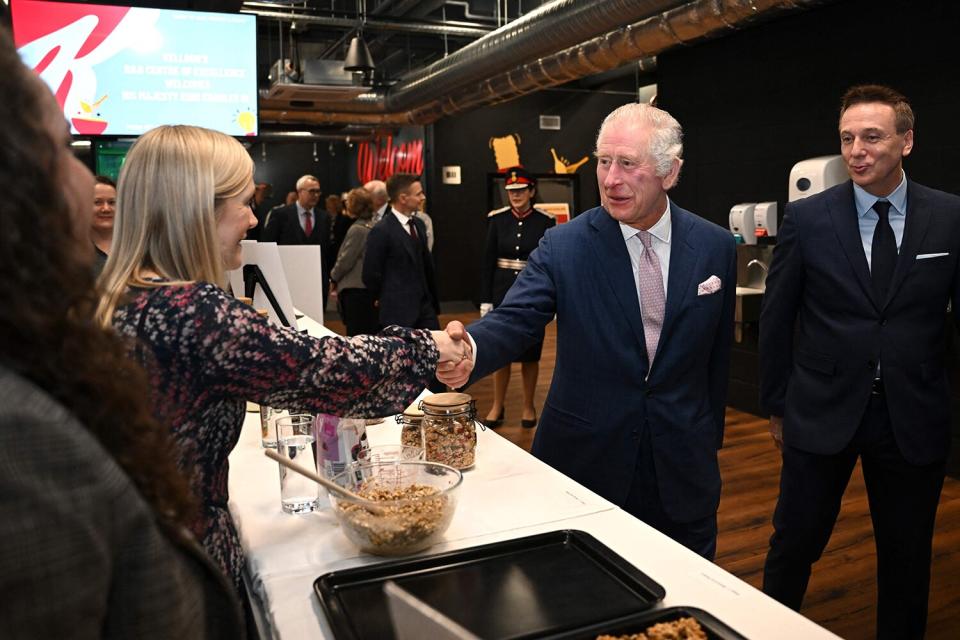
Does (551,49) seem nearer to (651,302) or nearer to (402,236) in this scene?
(402,236)

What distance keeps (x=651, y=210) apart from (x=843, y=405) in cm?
90

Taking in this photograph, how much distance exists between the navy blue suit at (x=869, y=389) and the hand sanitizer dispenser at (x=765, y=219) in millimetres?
3242

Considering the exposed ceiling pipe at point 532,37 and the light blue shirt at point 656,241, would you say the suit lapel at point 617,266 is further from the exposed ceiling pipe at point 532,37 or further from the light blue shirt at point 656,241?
the exposed ceiling pipe at point 532,37

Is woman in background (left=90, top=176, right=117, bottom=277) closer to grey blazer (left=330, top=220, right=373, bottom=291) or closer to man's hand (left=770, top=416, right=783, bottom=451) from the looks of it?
man's hand (left=770, top=416, right=783, bottom=451)

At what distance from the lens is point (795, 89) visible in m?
5.59

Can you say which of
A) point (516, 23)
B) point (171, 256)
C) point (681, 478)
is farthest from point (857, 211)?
point (516, 23)

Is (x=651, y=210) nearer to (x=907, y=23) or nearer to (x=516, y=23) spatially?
(x=907, y=23)

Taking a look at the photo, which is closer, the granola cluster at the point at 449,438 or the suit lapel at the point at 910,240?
the granola cluster at the point at 449,438

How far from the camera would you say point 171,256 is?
1322 millimetres

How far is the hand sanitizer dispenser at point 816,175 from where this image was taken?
5.01 meters

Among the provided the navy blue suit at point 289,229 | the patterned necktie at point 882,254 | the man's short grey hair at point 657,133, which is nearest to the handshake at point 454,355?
the man's short grey hair at point 657,133

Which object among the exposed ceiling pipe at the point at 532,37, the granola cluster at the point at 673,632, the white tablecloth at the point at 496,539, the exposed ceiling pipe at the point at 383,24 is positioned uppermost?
the exposed ceiling pipe at the point at 383,24

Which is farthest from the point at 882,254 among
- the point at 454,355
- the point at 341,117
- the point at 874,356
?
the point at 341,117

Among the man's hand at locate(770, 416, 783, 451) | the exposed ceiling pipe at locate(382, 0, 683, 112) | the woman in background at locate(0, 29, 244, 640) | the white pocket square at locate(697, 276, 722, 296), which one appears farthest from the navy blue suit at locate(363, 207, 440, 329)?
the woman in background at locate(0, 29, 244, 640)
